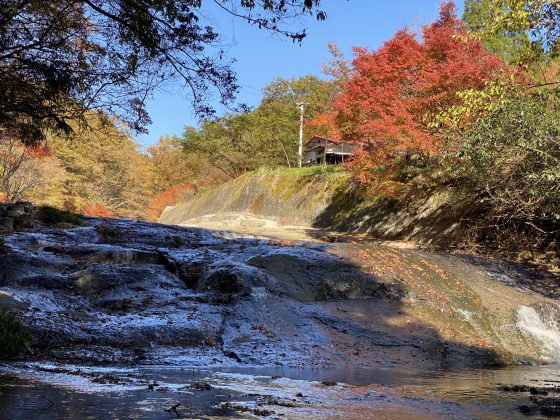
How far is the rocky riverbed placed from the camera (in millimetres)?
4840

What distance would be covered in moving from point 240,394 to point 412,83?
14461 millimetres

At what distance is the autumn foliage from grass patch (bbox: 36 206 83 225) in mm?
9155

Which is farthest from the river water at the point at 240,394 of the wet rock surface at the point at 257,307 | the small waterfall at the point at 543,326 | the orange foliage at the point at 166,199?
the orange foliage at the point at 166,199

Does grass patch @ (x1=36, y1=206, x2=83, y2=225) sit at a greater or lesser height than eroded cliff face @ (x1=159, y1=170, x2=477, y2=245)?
lesser

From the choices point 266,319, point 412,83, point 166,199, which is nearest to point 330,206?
point 412,83

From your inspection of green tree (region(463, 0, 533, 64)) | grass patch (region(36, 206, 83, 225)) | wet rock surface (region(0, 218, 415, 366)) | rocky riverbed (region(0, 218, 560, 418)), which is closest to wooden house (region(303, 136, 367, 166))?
green tree (region(463, 0, 533, 64))

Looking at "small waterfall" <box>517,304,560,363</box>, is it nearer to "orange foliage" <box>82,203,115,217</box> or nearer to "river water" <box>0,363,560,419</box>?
"river water" <box>0,363,560,419</box>

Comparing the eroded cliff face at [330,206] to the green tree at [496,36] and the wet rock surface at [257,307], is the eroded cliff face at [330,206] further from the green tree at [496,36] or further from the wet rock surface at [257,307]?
the wet rock surface at [257,307]

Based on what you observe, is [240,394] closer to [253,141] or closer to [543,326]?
[543,326]

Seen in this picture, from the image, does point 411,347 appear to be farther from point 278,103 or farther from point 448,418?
point 278,103

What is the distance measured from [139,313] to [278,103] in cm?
3880

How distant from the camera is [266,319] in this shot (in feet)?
27.5

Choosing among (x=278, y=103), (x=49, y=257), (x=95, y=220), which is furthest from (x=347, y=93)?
(x=278, y=103)

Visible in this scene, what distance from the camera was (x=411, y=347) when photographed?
8305mm
